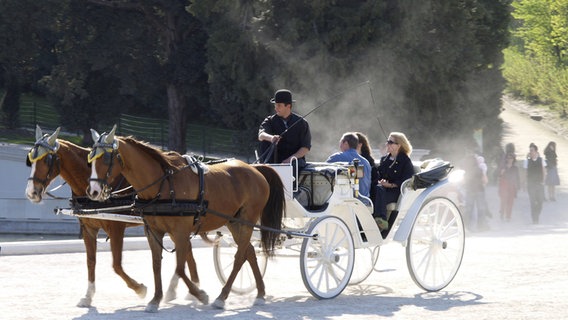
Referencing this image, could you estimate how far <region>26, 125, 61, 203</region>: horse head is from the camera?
37.6 feet

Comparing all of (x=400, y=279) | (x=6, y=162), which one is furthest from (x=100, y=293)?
(x=6, y=162)

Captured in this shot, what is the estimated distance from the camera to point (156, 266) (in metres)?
11.2

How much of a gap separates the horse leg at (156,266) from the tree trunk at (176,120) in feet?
76.3

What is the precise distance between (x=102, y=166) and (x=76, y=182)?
1407mm

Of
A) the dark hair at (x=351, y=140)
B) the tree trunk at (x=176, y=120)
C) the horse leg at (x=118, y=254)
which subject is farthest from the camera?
the tree trunk at (x=176, y=120)

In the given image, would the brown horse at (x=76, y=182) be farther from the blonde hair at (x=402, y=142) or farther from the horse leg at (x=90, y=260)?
the blonde hair at (x=402, y=142)

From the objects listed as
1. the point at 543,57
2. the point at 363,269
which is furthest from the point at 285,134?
the point at 543,57

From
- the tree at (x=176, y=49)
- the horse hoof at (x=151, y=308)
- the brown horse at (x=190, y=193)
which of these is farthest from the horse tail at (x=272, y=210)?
the tree at (x=176, y=49)

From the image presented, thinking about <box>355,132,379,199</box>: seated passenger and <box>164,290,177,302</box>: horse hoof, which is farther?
<box>355,132,379,199</box>: seated passenger

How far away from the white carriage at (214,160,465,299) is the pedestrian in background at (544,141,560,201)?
1443cm

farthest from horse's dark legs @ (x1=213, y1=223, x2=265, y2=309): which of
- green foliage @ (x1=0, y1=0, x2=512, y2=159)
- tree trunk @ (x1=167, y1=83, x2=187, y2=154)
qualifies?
tree trunk @ (x1=167, y1=83, x2=187, y2=154)

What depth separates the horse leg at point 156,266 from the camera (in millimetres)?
10922

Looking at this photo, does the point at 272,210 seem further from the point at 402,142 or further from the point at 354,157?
the point at 402,142

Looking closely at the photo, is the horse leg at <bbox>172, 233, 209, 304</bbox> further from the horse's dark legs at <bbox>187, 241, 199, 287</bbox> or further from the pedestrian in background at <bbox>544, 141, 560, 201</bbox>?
the pedestrian in background at <bbox>544, 141, 560, 201</bbox>
